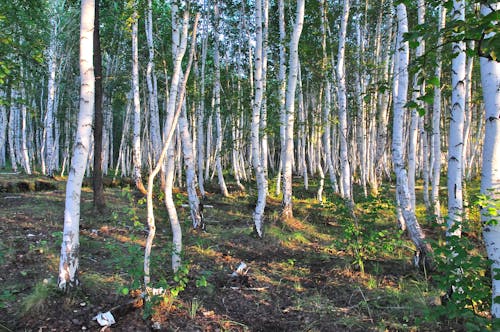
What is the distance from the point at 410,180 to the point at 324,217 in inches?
105

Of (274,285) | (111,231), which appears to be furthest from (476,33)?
(111,231)

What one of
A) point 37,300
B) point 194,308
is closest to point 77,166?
point 37,300

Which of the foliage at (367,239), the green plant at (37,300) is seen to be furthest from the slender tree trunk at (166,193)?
the foliage at (367,239)

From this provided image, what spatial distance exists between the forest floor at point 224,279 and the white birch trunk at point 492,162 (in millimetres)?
1135

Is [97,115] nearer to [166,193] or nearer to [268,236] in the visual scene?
[166,193]

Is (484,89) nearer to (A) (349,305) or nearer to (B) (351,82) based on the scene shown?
(A) (349,305)

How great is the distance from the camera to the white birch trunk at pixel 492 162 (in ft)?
8.75

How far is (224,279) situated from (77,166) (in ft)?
9.57

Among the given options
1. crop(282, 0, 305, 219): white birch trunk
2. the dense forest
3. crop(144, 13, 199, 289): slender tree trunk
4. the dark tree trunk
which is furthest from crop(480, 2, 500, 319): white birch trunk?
the dark tree trunk

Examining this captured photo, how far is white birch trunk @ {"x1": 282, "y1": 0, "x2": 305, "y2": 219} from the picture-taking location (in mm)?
8516

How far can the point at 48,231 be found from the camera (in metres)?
7.37

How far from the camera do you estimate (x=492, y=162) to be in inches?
110

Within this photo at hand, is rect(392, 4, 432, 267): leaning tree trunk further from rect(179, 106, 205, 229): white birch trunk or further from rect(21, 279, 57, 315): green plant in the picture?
rect(21, 279, 57, 315): green plant

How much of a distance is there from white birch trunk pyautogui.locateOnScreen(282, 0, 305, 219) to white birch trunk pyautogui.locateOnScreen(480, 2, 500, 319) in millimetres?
6115
